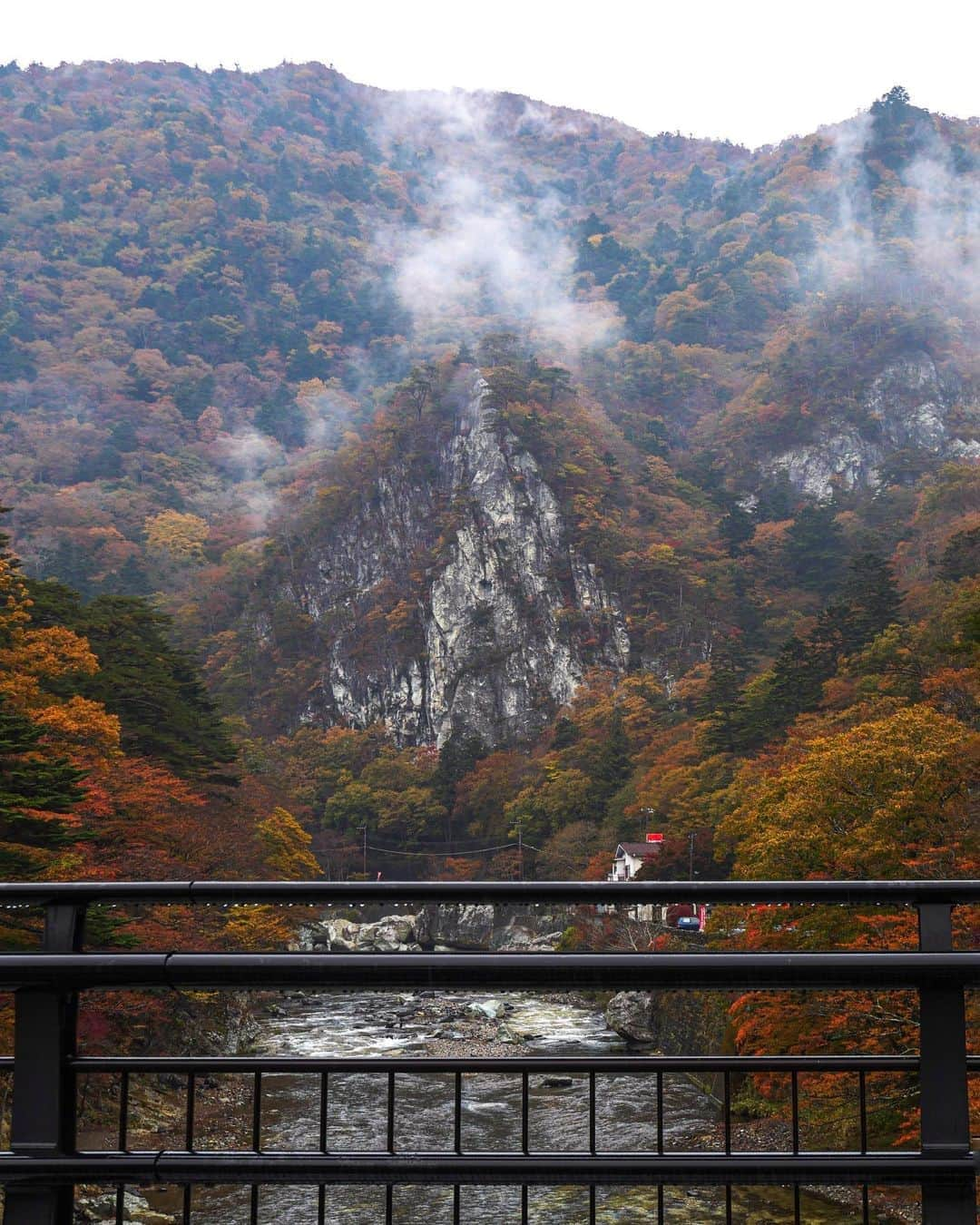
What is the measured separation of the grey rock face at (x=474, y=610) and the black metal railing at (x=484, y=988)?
86.6 metres

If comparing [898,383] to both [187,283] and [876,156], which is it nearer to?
[876,156]

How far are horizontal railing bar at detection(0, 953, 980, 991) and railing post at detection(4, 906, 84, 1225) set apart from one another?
7cm

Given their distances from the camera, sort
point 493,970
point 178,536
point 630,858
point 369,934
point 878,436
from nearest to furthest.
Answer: point 493,970, point 630,858, point 369,934, point 878,436, point 178,536

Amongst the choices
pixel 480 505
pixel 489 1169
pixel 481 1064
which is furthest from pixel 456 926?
pixel 489 1169

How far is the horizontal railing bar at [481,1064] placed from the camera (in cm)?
272

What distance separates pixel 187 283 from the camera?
501 ft

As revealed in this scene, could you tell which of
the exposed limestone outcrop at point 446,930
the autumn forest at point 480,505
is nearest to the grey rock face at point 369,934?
the exposed limestone outcrop at point 446,930

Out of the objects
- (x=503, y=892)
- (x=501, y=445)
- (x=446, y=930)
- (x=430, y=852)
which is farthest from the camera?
(x=501, y=445)

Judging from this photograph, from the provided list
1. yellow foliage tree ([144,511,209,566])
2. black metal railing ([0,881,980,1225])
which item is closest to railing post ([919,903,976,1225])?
black metal railing ([0,881,980,1225])

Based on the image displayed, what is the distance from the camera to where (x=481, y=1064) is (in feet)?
9.33

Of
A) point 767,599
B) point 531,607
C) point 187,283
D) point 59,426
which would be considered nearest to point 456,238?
point 187,283

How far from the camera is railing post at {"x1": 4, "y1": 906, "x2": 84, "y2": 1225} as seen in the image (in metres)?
2.63

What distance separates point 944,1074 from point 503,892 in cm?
109

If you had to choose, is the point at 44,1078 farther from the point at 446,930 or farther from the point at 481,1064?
the point at 446,930
